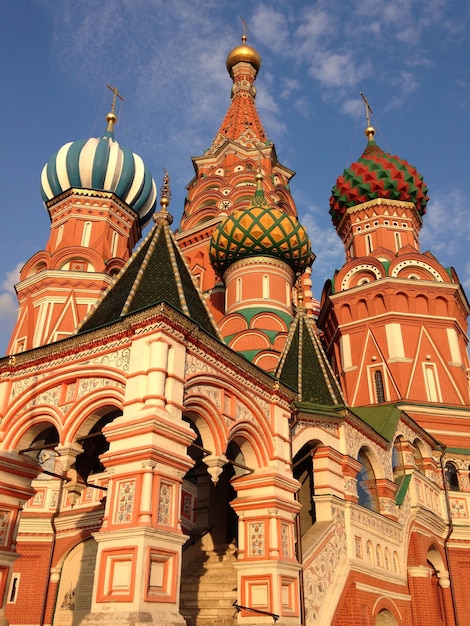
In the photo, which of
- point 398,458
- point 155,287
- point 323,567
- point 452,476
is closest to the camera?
point 155,287

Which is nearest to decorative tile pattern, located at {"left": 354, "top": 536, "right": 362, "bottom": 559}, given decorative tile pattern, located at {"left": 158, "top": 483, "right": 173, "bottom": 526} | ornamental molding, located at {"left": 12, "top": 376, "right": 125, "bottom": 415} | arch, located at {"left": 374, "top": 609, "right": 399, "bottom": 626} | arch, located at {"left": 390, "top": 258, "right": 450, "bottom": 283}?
arch, located at {"left": 374, "top": 609, "right": 399, "bottom": 626}

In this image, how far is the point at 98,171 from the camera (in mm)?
20656

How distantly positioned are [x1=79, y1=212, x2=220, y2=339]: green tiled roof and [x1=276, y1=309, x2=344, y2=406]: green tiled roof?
242 cm

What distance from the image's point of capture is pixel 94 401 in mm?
7426

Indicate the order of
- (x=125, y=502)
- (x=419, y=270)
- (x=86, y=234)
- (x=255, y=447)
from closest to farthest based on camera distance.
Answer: (x=125, y=502), (x=255, y=447), (x=419, y=270), (x=86, y=234)

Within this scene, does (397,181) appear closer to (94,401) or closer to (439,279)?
(439,279)

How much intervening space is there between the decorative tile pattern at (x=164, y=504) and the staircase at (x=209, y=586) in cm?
297

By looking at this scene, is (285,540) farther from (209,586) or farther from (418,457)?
(418,457)

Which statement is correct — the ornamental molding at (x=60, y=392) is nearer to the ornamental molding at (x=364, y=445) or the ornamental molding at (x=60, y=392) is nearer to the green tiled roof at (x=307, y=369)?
the green tiled roof at (x=307, y=369)

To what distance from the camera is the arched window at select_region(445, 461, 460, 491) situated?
47.8 ft

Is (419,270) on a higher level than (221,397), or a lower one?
higher

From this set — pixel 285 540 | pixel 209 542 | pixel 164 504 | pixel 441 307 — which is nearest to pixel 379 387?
pixel 441 307

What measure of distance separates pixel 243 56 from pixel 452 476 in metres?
24.9

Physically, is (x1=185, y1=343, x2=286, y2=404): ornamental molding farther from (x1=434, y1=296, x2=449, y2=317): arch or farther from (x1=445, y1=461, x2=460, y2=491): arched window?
(x1=434, y1=296, x2=449, y2=317): arch
